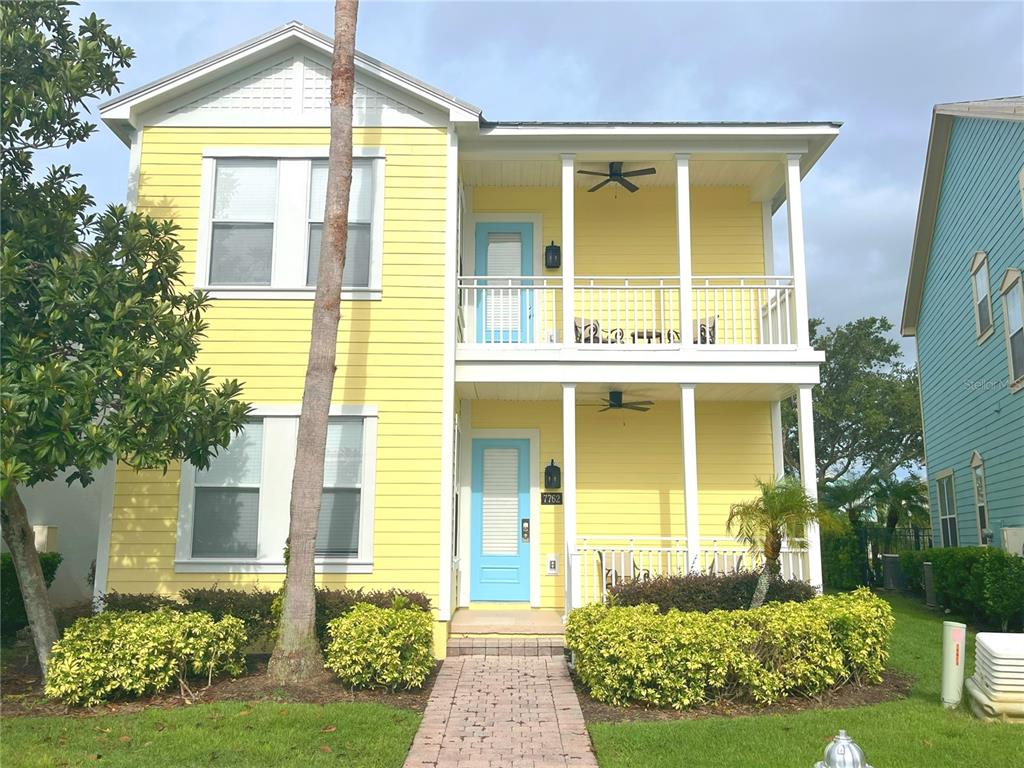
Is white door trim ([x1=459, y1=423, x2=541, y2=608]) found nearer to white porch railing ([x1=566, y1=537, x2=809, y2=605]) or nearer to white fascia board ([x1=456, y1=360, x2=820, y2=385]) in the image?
white porch railing ([x1=566, y1=537, x2=809, y2=605])

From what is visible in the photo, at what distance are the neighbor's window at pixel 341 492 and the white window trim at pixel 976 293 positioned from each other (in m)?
10.4

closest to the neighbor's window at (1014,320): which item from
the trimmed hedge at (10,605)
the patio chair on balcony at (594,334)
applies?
the patio chair on balcony at (594,334)

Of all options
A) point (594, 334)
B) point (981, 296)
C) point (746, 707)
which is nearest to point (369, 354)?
point (594, 334)

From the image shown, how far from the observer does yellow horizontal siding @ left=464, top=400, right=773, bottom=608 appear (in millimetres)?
11633

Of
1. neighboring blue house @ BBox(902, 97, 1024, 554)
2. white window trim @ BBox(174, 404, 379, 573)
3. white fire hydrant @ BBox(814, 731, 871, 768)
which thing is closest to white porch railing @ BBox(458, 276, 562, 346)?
white window trim @ BBox(174, 404, 379, 573)

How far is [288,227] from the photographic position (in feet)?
32.9

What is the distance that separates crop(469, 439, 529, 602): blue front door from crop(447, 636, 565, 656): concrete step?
6.61 ft

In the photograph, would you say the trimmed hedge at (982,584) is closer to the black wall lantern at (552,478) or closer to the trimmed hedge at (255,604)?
the black wall lantern at (552,478)

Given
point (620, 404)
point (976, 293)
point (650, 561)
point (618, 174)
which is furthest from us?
point (976, 293)

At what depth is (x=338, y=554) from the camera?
9.48 meters

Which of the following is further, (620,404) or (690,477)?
(620,404)

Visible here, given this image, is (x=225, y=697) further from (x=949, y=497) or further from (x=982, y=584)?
(x=949, y=497)

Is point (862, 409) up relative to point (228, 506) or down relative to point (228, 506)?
up

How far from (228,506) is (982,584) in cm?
983
